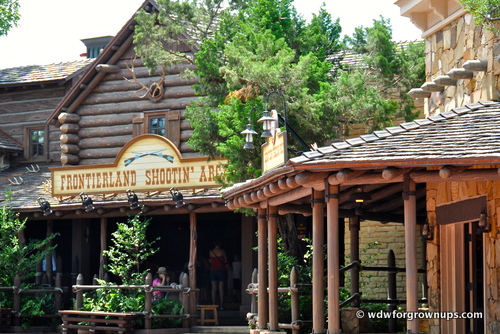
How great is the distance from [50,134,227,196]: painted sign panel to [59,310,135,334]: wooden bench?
3.64 metres

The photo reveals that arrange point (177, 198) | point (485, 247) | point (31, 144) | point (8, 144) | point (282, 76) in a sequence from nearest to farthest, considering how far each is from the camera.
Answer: point (485, 247)
point (282, 76)
point (177, 198)
point (8, 144)
point (31, 144)

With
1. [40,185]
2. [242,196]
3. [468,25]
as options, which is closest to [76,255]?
[40,185]

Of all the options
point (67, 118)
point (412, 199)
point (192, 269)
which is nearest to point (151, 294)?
point (192, 269)

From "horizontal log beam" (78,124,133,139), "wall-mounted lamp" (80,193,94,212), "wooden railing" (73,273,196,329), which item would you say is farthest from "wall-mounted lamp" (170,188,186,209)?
"horizontal log beam" (78,124,133,139)

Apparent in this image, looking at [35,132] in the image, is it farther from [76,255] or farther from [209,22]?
[209,22]

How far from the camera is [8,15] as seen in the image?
107 feet

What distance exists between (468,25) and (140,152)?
10701mm

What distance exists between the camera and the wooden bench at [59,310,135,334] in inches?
802

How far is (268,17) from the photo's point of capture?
2055 cm

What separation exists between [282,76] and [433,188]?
18.3ft

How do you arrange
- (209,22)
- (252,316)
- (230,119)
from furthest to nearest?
1. (209,22)
2. (230,119)
3. (252,316)

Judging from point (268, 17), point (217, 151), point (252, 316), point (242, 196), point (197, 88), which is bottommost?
point (252, 316)

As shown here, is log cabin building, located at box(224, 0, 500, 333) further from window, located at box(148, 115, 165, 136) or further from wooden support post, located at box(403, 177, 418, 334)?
window, located at box(148, 115, 165, 136)

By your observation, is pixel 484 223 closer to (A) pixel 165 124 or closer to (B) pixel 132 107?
(A) pixel 165 124
